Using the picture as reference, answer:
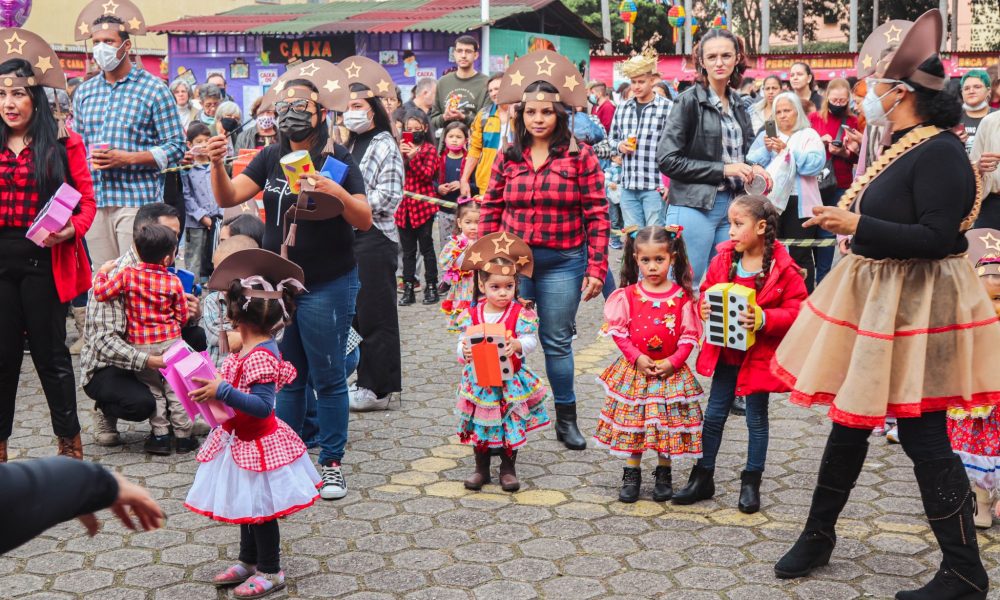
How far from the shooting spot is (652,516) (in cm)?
528

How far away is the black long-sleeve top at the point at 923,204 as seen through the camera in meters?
4.09

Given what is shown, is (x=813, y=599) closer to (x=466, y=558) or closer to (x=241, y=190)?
(x=466, y=558)

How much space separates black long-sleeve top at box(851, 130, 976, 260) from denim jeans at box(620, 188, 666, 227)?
5.57 m

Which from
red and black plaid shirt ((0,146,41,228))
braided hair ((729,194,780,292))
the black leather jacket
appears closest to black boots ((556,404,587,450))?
the black leather jacket

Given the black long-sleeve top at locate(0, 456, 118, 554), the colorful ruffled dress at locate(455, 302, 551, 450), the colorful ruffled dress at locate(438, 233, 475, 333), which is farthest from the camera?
the colorful ruffled dress at locate(438, 233, 475, 333)

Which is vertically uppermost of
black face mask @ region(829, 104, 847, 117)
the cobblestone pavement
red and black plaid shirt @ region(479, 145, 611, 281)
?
black face mask @ region(829, 104, 847, 117)

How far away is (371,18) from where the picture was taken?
85.8ft

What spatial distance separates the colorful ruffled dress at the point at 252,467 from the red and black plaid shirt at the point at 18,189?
6.43 ft

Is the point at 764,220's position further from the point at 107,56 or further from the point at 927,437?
the point at 107,56

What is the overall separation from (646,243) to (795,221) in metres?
3.29

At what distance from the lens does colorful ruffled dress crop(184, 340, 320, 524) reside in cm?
434

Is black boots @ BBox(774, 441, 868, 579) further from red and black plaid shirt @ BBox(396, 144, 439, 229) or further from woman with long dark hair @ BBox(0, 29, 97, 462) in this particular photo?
red and black plaid shirt @ BBox(396, 144, 439, 229)

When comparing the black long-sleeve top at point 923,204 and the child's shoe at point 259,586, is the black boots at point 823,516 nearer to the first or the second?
the black long-sleeve top at point 923,204

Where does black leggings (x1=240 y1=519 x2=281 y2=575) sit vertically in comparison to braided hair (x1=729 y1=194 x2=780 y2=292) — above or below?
below
